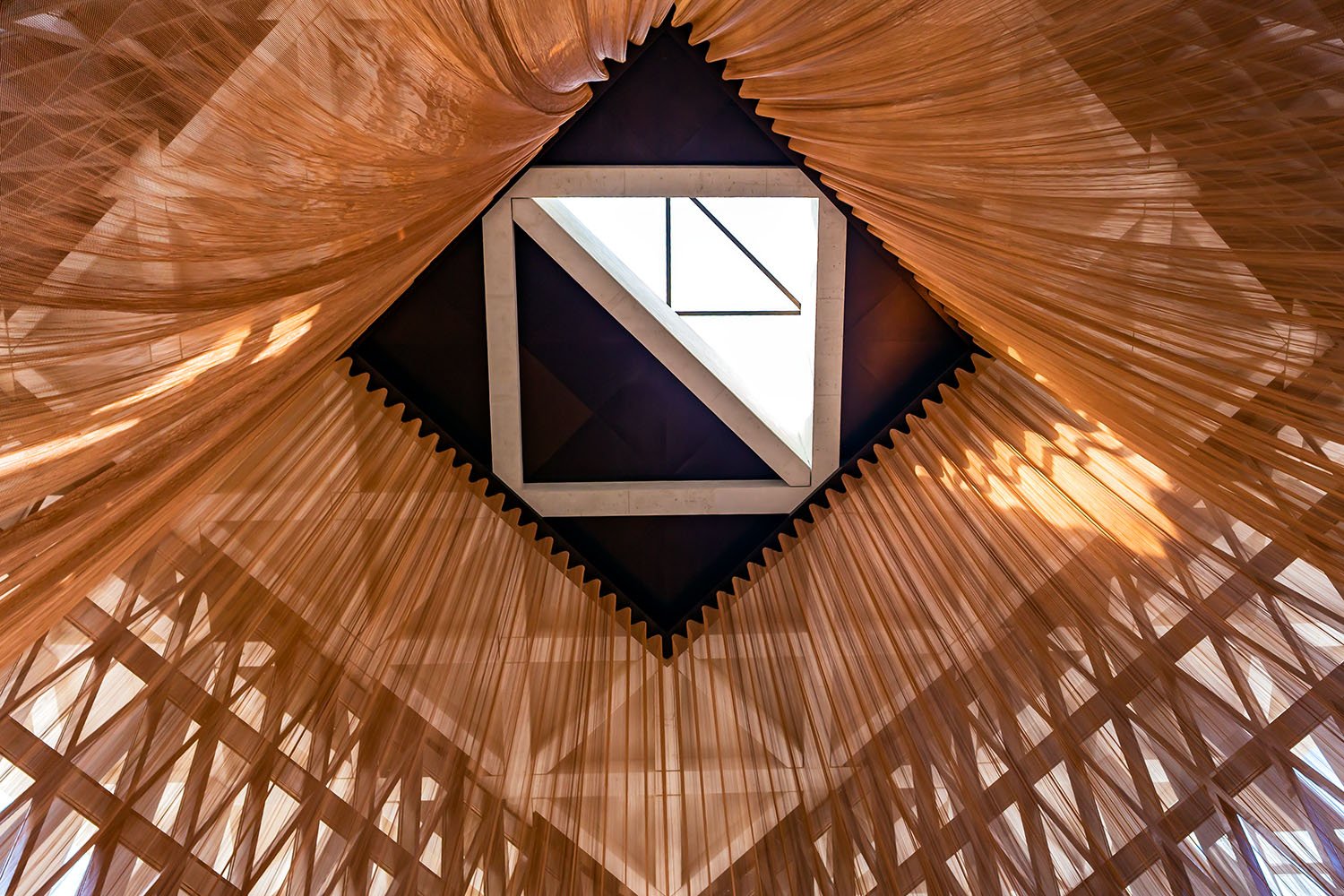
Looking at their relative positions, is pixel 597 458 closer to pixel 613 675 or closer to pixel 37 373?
pixel 613 675

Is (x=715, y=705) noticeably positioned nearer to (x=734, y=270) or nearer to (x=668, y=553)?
(x=668, y=553)

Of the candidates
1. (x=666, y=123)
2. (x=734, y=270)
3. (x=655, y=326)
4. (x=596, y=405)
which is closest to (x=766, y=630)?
(x=596, y=405)

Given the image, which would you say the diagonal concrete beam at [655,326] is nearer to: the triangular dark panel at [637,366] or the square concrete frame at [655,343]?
the square concrete frame at [655,343]

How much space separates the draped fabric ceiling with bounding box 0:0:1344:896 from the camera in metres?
1.88

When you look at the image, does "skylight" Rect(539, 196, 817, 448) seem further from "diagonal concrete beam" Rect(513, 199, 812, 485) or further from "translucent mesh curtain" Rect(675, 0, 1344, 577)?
"translucent mesh curtain" Rect(675, 0, 1344, 577)

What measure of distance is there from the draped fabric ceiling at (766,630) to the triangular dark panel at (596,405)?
1346mm

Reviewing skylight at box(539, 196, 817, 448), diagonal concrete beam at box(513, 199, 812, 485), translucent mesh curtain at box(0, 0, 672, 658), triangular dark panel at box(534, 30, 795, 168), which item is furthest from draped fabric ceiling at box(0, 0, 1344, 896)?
skylight at box(539, 196, 817, 448)

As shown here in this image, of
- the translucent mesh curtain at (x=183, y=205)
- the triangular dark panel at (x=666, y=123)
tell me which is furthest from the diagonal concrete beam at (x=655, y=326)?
the translucent mesh curtain at (x=183, y=205)

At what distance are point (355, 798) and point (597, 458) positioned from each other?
3261 millimetres

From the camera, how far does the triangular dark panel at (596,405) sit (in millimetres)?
5832

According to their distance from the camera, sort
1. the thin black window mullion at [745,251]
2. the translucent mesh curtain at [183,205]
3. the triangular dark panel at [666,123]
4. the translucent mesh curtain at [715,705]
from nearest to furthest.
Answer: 1. the translucent mesh curtain at [183,205]
2. the translucent mesh curtain at [715,705]
3. the triangular dark panel at [666,123]
4. the thin black window mullion at [745,251]

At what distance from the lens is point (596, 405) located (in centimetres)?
602

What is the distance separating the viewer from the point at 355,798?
312cm

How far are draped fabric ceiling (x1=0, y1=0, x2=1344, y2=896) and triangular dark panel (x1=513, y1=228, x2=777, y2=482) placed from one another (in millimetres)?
1346
